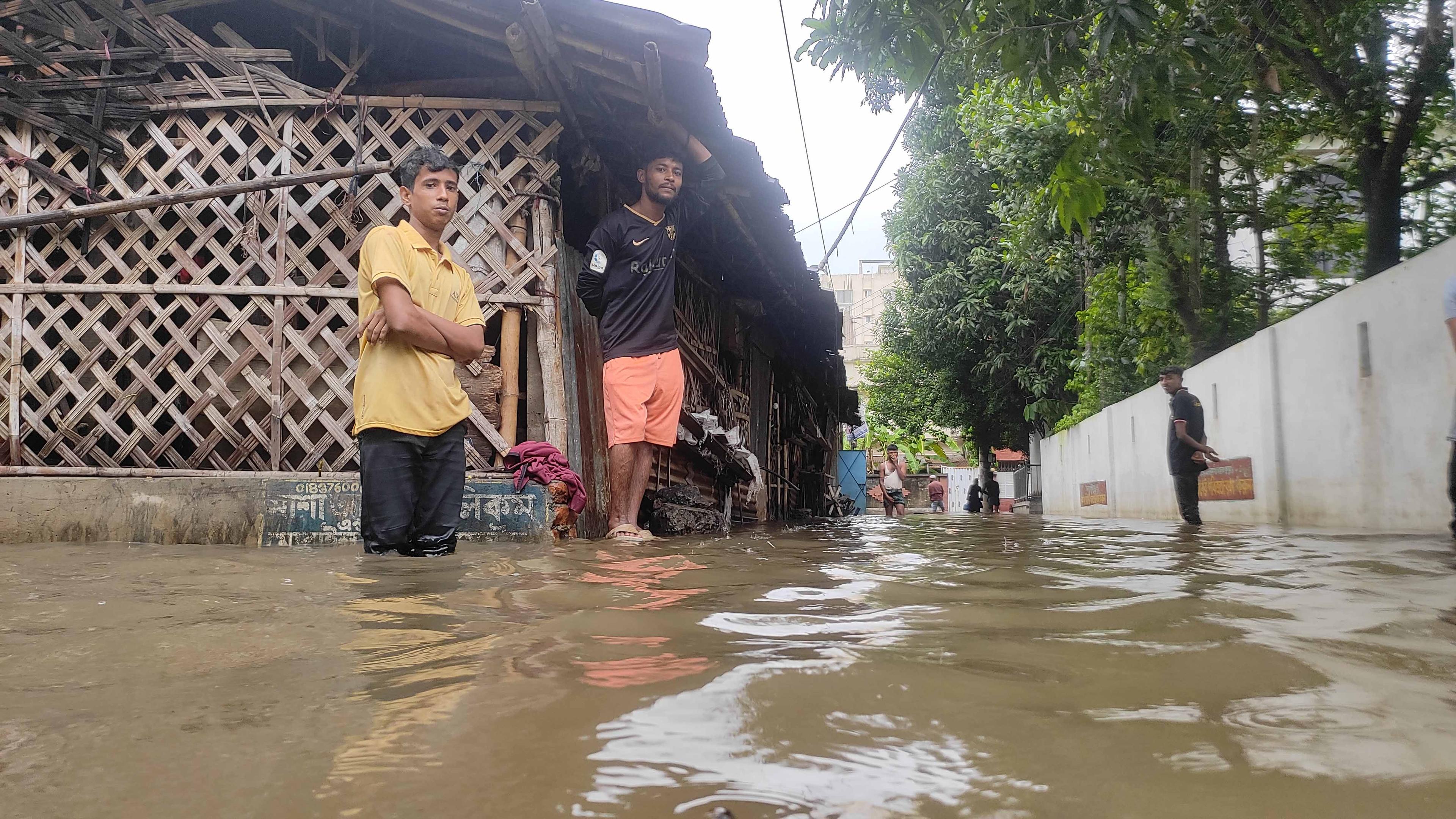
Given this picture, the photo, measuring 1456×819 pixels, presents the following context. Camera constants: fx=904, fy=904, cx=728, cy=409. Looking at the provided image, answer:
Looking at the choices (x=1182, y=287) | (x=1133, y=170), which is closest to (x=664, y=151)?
(x=1133, y=170)

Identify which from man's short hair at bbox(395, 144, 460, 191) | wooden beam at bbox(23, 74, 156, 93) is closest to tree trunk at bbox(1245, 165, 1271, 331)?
man's short hair at bbox(395, 144, 460, 191)

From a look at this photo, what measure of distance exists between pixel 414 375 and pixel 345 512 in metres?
1.52

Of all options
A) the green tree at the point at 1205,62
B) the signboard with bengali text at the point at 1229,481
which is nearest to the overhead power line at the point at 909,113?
the green tree at the point at 1205,62

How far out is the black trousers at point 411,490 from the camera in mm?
2934

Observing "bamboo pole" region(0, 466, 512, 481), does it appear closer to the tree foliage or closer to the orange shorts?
the orange shorts

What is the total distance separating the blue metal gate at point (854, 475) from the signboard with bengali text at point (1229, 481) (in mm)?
16735

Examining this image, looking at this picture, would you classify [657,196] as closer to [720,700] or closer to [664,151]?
[664,151]

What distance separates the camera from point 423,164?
3.15 metres

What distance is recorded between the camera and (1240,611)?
1.74 meters

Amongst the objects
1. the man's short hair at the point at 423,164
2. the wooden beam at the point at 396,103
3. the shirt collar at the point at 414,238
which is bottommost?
the shirt collar at the point at 414,238

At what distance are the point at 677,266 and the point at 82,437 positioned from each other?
433 centimetres

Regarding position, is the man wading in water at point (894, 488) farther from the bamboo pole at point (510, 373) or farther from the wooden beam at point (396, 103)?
the wooden beam at point (396, 103)

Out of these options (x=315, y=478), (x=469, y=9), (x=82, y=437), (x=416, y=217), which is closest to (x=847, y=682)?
(x=416, y=217)

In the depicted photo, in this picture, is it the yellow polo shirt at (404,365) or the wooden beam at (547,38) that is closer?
the yellow polo shirt at (404,365)
